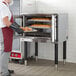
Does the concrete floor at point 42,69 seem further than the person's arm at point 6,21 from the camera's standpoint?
Yes

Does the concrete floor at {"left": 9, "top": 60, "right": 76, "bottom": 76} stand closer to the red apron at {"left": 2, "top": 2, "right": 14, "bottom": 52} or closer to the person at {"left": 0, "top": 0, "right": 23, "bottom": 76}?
the person at {"left": 0, "top": 0, "right": 23, "bottom": 76}

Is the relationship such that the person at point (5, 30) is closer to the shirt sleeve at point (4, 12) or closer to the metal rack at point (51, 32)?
the shirt sleeve at point (4, 12)

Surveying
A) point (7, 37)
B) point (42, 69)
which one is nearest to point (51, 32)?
point (42, 69)

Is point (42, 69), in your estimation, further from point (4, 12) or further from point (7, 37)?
point (4, 12)

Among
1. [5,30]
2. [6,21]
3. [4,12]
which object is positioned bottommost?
[5,30]

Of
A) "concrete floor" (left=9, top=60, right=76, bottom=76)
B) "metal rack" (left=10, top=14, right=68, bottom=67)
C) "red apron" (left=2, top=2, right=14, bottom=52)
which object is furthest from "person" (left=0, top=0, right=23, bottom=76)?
"metal rack" (left=10, top=14, right=68, bottom=67)

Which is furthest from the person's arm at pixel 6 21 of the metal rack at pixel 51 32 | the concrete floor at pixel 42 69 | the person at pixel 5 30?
the concrete floor at pixel 42 69

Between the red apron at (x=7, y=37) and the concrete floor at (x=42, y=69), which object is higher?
the red apron at (x=7, y=37)

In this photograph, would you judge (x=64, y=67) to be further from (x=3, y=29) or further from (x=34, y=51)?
(x=3, y=29)

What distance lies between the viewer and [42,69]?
3670 mm

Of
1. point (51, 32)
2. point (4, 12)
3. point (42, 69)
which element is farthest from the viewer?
point (42, 69)

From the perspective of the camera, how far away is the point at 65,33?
3.88 meters

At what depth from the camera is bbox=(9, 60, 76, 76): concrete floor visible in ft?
11.2

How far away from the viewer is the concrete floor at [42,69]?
134 inches
